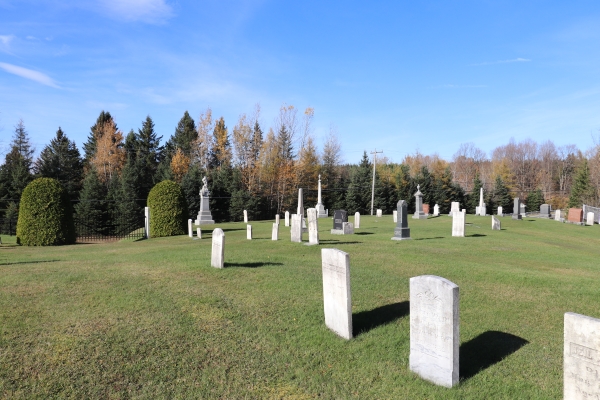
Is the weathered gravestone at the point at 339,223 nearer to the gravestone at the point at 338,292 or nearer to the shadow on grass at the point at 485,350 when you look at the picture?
the gravestone at the point at 338,292

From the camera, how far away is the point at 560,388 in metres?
4.36

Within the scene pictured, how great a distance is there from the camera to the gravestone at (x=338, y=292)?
5816mm

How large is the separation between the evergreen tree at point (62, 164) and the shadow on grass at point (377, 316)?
138ft

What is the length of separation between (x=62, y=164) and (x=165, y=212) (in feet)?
97.3

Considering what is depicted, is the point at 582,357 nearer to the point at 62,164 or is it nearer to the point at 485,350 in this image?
the point at 485,350

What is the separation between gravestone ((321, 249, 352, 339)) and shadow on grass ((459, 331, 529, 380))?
1.59m

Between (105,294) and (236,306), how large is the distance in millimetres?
2693

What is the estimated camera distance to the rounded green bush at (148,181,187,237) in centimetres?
2267

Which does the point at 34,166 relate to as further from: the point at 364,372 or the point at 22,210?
the point at 364,372

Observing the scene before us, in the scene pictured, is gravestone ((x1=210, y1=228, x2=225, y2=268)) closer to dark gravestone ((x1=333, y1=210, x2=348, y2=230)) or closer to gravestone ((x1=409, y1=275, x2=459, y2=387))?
gravestone ((x1=409, y1=275, x2=459, y2=387))

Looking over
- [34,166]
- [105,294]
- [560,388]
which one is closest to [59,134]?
[34,166]

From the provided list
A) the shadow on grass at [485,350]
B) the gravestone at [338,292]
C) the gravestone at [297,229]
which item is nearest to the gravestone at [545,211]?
A: the gravestone at [297,229]

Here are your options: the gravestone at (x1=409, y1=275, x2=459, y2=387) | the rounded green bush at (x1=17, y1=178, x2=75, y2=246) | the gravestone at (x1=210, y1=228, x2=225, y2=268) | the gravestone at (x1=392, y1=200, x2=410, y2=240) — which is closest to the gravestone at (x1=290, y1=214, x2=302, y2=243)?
the gravestone at (x1=392, y1=200, x2=410, y2=240)

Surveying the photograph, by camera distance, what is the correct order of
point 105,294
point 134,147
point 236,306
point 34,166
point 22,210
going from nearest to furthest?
point 236,306
point 105,294
point 22,210
point 34,166
point 134,147
